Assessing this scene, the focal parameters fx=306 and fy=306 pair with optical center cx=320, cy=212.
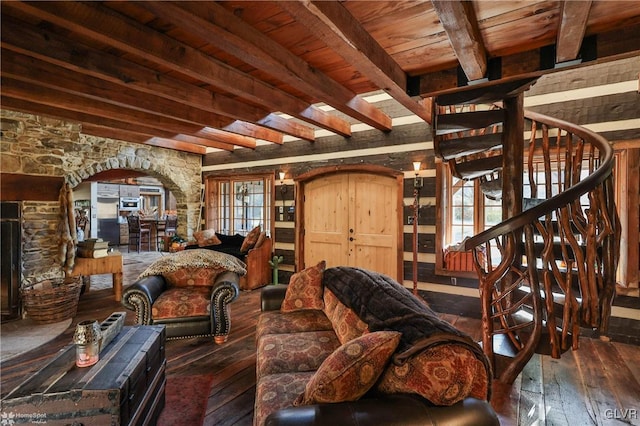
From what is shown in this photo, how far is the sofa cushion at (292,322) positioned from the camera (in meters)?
2.34

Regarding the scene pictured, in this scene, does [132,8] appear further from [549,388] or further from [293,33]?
[549,388]

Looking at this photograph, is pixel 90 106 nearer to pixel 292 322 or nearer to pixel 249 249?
pixel 249 249

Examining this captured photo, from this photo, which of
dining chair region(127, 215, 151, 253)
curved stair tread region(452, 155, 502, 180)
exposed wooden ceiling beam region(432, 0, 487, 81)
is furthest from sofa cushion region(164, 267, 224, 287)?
dining chair region(127, 215, 151, 253)

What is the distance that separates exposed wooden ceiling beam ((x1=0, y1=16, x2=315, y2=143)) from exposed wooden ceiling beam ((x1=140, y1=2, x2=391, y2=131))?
1166 mm

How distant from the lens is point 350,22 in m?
1.88

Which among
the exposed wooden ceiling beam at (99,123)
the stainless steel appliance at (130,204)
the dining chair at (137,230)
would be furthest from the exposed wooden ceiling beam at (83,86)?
the stainless steel appliance at (130,204)

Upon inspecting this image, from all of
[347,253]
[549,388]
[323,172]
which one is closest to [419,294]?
[347,253]

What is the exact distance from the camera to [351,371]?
122cm

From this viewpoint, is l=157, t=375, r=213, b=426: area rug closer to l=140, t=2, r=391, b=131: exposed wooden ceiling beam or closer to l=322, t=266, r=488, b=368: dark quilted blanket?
l=322, t=266, r=488, b=368: dark quilted blanket

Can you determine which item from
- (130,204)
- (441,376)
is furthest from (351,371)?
(130,204)

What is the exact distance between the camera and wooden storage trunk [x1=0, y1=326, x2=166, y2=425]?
54.2 inches

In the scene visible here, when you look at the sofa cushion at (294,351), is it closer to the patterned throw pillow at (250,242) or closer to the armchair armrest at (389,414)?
the armchair armrest at (389,414)

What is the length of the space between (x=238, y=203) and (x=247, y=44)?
4.69 metres

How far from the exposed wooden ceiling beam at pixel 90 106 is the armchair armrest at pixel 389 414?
4002 mm
